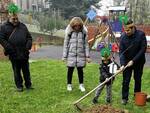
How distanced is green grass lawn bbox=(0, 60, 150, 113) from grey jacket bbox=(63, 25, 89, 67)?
0.76 metres

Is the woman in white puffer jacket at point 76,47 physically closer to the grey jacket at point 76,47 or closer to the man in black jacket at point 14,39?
the grey jacket at point 76,47

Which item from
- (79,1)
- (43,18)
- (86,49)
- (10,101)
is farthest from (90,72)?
(79,1)

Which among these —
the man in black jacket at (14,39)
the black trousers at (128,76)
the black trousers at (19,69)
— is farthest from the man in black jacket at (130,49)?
the black trousers at (19,69)

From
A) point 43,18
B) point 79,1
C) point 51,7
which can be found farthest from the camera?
point 51,7

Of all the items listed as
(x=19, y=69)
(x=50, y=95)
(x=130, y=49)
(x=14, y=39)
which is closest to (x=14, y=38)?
(x=14, y=39)

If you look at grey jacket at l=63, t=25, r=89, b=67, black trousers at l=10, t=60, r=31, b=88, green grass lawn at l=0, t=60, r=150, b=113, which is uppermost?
grey jacket at l=63, t=25, r=89, b=67

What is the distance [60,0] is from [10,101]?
4309cm

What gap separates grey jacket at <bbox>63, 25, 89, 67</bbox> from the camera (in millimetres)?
8977

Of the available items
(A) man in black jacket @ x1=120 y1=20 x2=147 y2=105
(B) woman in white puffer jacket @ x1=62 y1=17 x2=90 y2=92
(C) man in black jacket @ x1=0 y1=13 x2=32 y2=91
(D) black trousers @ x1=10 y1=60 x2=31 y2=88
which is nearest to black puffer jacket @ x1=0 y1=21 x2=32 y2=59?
(C) man in black jacket @ x1=0 y1=13 x2=32 y2=91

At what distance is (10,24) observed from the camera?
8.87 metres

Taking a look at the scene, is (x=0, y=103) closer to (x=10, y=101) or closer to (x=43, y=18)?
(x=10, y=101)

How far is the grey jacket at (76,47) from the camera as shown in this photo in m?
8.98

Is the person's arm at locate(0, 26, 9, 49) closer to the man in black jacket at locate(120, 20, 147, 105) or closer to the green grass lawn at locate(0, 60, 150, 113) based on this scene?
the green grass lawn at locate(0, 60, 150, 113)

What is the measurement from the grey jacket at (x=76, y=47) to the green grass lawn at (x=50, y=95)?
758mm
